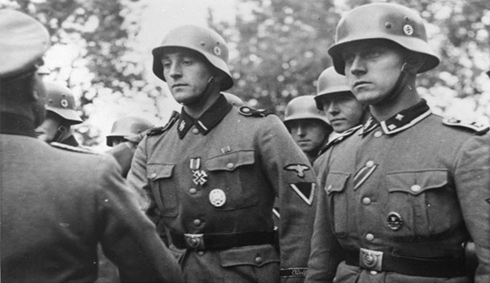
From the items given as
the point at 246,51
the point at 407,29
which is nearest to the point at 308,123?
the point at 407,29

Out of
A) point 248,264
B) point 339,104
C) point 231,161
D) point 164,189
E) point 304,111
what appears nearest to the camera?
point 248,264

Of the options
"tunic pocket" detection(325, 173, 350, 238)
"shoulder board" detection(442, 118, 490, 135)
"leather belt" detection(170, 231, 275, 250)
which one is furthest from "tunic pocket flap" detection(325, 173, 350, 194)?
"leather belt" detection(170, 231, 275, 250)

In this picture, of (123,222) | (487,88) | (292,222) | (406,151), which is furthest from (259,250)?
(487,88)

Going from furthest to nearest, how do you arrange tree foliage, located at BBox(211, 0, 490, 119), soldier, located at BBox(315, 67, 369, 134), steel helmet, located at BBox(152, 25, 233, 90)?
tree foliage, located at BBox(211, 0, 490, 119), soldier, located at BBox(315, 67, 369, 134), steel helmet, located at BBox(152, 25, 233, 90)

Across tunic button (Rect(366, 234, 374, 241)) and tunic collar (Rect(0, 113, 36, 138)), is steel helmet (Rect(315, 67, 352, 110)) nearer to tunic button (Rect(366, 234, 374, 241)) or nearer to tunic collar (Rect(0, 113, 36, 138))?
tunic button (Rect(366, 234, 374, 241))

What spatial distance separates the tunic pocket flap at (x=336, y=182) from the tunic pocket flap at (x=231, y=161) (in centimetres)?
75

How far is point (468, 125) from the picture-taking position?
4.15 meters

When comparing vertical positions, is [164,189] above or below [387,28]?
below

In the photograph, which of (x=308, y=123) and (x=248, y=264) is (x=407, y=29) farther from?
(x=308, y=123)

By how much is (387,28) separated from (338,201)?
1.09 meters

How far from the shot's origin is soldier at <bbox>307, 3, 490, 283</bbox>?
4.01m

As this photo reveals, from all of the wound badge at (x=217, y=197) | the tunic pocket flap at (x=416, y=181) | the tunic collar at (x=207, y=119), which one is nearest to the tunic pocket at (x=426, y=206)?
the tunic pocket flap at (x=416, y=181)

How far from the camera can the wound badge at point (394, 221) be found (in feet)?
13.4

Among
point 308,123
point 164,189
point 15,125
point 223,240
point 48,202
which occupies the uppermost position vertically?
point 15,125
